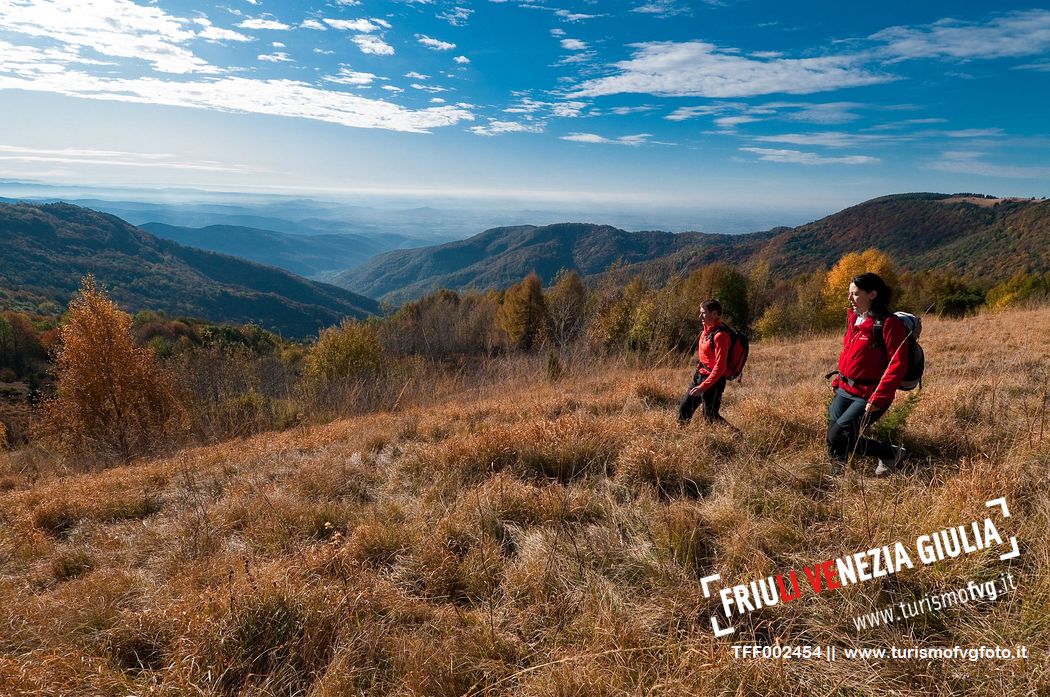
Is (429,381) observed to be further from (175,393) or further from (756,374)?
(175,393)

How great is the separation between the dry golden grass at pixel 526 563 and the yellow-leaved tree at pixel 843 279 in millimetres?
33596

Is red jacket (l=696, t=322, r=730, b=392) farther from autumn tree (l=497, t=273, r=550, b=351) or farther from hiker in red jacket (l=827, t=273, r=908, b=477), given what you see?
autumn tree (l=497, t=273, r=550, b=351)

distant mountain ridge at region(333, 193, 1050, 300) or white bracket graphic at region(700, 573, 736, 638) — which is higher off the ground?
distant mountain ridge at region(333, 193, 1050, 300)

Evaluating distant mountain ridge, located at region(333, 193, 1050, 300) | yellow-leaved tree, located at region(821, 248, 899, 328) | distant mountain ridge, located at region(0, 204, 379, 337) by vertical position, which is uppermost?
distant mountain ridge, located at region(333, 193, 1050, 300)

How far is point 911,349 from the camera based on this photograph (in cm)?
312

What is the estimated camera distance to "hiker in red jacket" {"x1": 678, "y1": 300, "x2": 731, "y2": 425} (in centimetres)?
440

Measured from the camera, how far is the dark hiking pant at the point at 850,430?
10.6 feet

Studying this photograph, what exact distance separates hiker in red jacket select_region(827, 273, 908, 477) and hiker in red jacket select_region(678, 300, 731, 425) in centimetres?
100

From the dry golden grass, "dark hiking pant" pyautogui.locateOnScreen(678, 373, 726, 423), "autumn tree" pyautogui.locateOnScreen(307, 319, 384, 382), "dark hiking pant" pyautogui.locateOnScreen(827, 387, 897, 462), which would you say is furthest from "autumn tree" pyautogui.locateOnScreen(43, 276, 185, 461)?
"dark hiking pant" pyautogui.locateOnScreen(827, 387, 897, 462)

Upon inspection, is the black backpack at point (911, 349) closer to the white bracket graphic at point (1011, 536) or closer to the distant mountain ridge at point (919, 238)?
the white bracket graphic at point (1011, 536)

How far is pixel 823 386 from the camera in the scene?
598 centimetres

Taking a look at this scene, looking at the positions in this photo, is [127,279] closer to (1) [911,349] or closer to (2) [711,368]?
(2) [711,368]

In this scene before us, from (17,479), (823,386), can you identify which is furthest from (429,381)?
(823,386)

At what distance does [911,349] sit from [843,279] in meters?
39.9
